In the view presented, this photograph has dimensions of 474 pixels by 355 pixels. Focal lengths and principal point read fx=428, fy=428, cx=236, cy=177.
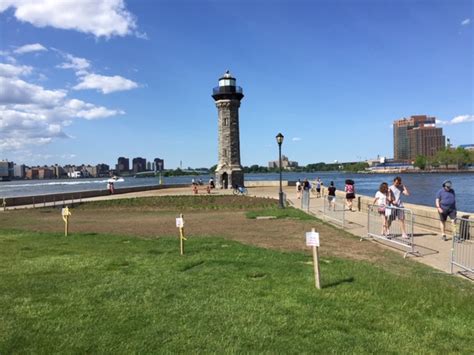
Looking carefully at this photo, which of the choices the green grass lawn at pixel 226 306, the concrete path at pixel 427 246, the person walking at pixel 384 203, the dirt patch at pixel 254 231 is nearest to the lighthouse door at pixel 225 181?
the dirt patch at pixel 254 231

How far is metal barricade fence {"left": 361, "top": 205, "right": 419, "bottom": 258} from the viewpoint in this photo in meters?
11.1

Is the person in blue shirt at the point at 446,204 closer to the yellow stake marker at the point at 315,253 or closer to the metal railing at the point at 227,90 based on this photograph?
the yellow stake marker at the point at 315,253

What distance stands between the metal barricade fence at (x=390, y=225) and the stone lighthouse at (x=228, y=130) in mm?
34911

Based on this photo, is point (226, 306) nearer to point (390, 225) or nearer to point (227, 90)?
point (390, 225)

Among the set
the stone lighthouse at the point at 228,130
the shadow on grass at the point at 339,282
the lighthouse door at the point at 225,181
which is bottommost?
the shadow on grass at the point at 339,282

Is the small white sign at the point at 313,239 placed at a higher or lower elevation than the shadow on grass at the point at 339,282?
higher

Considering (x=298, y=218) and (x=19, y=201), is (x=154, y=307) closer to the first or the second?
(x=298, y=218)

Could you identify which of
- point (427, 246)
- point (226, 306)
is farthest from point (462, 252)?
point (226, 306)

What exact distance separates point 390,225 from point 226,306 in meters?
8.07

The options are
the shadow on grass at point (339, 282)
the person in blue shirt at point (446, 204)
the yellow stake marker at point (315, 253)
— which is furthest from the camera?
the person in blue shirt at point (446, 204)

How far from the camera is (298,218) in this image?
60.4ft

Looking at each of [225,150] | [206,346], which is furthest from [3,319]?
[225,150]

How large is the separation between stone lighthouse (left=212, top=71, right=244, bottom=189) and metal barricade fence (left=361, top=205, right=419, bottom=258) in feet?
115

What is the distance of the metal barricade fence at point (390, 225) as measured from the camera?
36.6 feet
